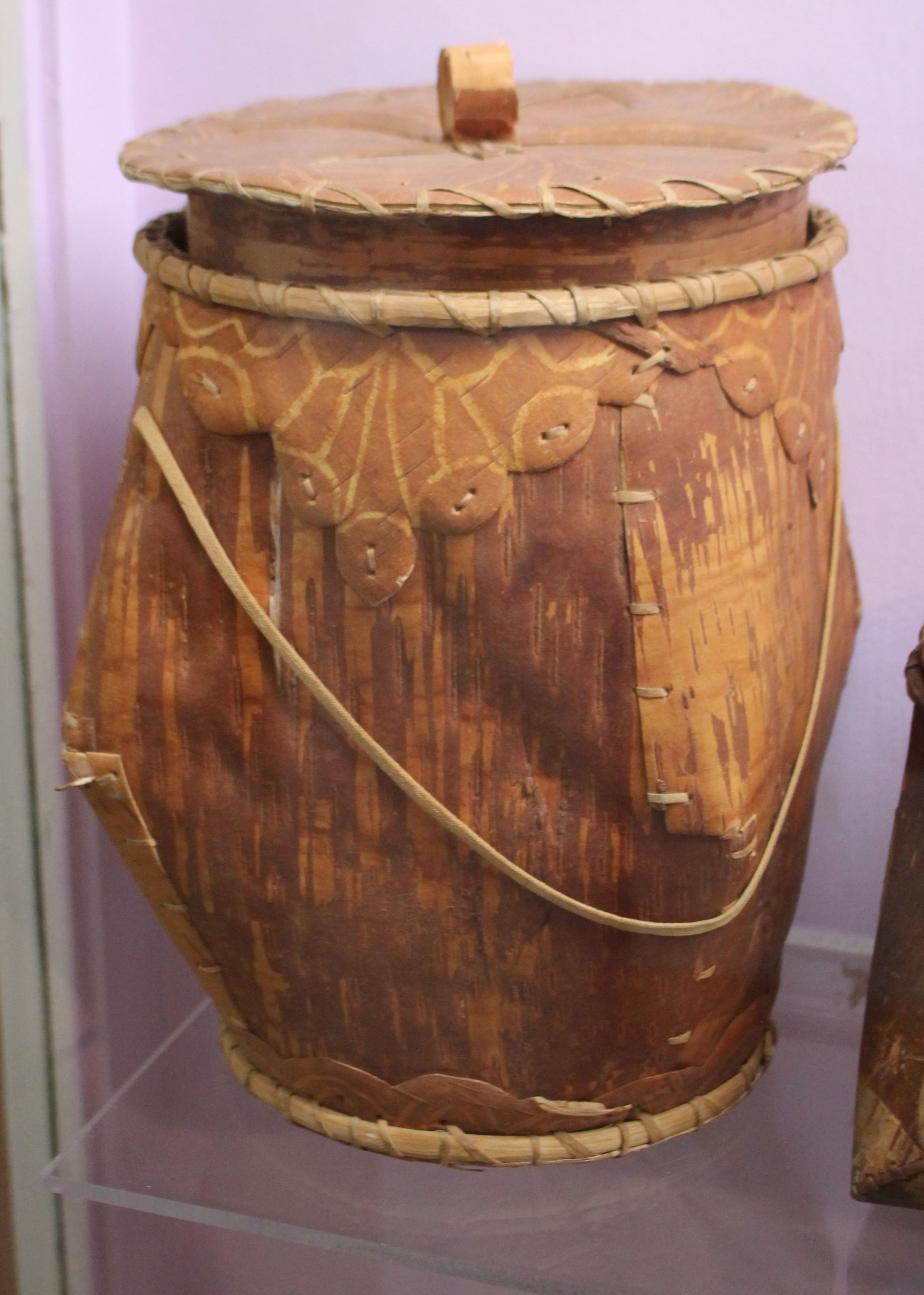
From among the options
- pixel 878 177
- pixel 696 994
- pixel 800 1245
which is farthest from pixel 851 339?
pixel 800 1245

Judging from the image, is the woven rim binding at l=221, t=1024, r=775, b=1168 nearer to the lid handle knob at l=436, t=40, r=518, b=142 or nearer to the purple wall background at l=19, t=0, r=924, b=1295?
the purple wall background at l=19, t=0, r=924, b=1295

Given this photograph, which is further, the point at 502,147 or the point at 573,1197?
the point at 573,1197

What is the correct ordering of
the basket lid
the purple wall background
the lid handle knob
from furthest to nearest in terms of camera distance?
1. the purple wall background
2. the lid handle knob
3. the basket lid

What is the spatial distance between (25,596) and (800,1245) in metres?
0.70

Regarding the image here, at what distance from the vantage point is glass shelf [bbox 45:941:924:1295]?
40.9 inches

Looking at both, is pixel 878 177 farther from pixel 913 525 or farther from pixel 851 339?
pixel 913 525

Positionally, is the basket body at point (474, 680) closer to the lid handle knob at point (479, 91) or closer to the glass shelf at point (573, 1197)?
the glass shelf at point (573, 1197)

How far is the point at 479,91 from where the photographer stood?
973mm

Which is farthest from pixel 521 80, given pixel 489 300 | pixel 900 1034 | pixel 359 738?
pixel 900 1034

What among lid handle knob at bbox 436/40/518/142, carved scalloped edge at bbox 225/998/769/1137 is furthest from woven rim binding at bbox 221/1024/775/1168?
lid handle knob at bbox 436/40/518/142

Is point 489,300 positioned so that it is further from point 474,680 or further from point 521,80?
point 521,80

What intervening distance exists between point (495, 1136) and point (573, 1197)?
0.31 feet

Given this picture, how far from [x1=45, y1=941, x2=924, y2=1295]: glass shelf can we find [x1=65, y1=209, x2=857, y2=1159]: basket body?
8 cm

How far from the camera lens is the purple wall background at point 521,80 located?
1194 millimetres
